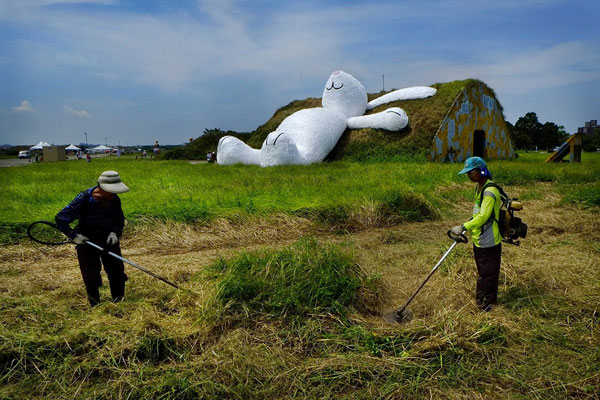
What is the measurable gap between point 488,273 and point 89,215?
3.48 metres

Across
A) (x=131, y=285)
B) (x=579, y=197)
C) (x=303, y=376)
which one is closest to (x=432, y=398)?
(x=303, y=376)

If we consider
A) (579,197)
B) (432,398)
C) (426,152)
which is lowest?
(432,398)

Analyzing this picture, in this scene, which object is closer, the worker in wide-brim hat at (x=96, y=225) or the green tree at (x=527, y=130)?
the worker in wide-brim hat at (x=96, y=225)

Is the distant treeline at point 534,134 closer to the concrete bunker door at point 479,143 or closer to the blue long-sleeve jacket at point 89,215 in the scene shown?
the concrete bunker door at point 479,143

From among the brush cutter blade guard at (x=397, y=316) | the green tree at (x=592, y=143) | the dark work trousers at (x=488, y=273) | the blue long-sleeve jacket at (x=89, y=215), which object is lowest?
the brush cutter blade guard at (x=397, y=316)

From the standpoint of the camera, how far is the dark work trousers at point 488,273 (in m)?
3.55

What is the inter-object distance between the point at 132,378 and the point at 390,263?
3085 mm

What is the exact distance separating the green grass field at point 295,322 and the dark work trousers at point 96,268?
0.17m

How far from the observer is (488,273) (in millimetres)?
3576

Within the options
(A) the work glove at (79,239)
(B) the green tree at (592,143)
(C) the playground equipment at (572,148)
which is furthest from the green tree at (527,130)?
(A) the work glove at (79,239)

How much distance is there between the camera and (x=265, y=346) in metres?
2.99

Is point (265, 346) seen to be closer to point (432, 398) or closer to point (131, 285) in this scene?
point (432, 398)

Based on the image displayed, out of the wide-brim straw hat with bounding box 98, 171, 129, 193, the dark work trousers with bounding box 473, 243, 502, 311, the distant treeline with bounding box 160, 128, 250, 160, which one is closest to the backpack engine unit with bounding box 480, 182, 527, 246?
the dark work trousers with bounding box 473, 243, 502, 311

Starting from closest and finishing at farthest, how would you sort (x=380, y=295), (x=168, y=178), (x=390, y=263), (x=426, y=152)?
(x=380, y=295) < (x=390, y=263) < (x=168, y=178) < (x=426, y=152)
